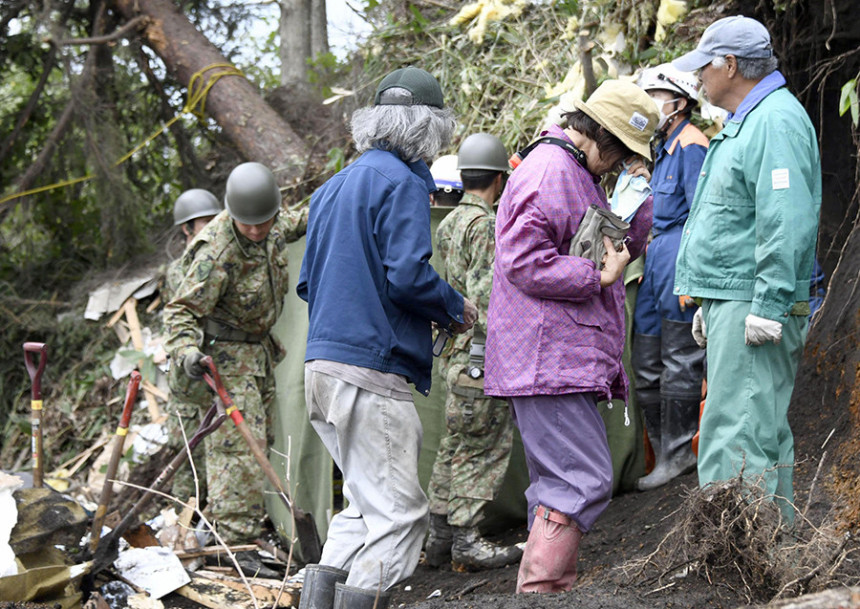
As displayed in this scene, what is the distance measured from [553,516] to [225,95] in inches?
226

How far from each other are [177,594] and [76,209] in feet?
17.5

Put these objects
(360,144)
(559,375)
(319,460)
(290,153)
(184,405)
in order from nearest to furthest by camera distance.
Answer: (559,375)
(360,144)
(319,460)
(184,405)
(290,153)

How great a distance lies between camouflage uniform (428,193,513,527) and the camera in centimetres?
436

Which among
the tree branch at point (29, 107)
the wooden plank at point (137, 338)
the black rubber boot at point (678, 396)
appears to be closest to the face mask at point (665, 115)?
the black rubber boot at point (678, 396)

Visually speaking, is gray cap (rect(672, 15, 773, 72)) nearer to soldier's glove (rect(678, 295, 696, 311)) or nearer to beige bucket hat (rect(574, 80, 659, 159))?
beige bucket hat (rect(574, 80, 659, 159))

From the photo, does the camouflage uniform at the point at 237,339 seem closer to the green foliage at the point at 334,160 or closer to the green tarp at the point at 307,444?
the green tarp at the point at 307,444

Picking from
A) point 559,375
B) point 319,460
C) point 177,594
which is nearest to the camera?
point 559,375

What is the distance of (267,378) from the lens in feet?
16.7

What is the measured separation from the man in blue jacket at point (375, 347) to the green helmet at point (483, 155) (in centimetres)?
136

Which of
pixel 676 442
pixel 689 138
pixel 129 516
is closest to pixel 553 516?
pixel 676 442

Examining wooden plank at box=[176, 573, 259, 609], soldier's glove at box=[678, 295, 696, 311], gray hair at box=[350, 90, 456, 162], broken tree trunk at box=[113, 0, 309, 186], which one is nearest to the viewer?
gray hair at box=[350, 90, 456, 162]

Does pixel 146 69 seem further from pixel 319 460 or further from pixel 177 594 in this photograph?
pixel 177 594

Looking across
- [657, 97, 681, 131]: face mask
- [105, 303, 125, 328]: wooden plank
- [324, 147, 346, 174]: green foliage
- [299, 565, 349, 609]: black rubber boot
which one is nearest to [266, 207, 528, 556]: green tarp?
[657, 97, 681, 131]: face mask

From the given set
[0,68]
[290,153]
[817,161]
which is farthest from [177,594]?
[0,68]
